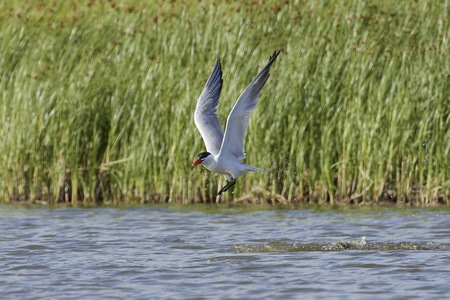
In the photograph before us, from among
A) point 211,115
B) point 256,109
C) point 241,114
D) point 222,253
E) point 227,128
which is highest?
point 256,109

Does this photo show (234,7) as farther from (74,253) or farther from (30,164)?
(74,253)

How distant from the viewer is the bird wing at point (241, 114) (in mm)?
7695

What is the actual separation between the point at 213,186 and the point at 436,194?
2.91 meters

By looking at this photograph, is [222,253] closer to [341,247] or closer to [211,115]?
[341,247]

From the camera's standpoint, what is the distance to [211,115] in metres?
9.05

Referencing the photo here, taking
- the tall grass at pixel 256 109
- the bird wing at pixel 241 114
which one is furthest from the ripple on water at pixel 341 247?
the tall grass at pixel 256 109

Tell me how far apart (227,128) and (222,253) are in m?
1.31

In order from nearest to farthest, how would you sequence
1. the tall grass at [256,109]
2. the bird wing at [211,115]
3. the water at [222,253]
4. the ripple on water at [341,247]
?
the water at [222,253]
the ripple on water at [341,247]
the bird wing at [211,115]
the tall grass at [256,109]

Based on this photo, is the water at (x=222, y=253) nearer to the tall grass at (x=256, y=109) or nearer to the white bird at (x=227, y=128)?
the tall grass at (x=256, y=109)

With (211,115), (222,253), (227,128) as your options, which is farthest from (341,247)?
(211,115)

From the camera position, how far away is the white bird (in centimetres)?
774

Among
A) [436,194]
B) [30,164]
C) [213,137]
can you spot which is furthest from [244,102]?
[30,164]

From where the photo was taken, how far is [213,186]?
36.3 ft

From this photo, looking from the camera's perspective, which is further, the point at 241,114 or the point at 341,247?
the point at 341,247
